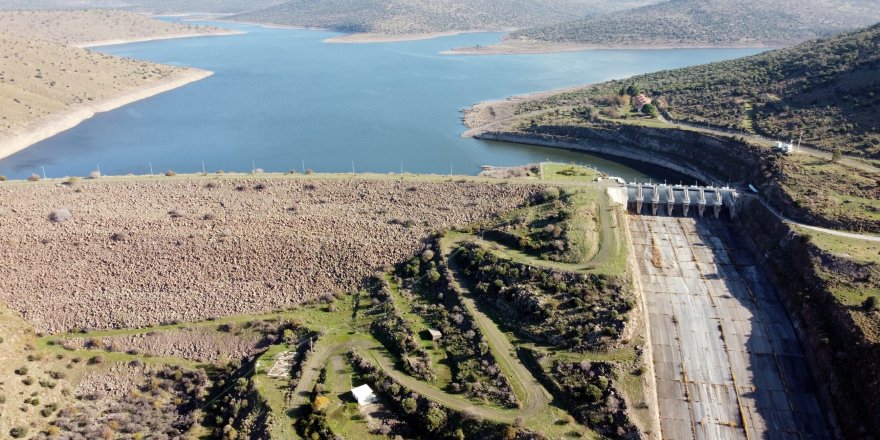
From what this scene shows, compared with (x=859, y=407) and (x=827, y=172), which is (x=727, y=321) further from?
(x=827, y=172)

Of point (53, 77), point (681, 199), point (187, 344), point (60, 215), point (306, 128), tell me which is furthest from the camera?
point (53, 77)

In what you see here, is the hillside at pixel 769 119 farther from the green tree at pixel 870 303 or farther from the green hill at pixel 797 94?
the green tree at pixel 870 303

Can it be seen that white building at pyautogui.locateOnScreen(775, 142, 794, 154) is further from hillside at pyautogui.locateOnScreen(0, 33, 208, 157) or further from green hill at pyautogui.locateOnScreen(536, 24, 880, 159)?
hillside at pyautogui.locateOnScreen(0, 33, 208, 157)

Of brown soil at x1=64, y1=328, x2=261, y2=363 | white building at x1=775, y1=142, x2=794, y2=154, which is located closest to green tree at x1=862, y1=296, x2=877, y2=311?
white building at x1=775, y1=142, x2=794, y2=154

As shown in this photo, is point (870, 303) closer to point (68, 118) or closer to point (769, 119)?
point (769, 119)

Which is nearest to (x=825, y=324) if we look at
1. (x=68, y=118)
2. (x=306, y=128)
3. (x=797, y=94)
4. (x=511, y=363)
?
(x=511, y=363)

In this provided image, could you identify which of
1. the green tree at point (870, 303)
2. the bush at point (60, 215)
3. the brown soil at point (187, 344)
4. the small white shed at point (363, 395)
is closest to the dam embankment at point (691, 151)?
the green tree at point (870, 303)
